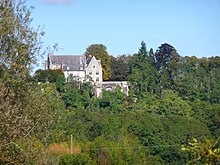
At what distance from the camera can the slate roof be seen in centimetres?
6544

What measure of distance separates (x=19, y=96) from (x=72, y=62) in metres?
58.5

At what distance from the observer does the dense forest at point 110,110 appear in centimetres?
799

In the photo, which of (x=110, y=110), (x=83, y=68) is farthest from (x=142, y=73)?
(x=110, y=110)

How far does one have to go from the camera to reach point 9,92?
7914mm

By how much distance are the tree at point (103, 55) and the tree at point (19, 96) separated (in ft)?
189

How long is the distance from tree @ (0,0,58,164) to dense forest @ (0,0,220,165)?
0.6 inches


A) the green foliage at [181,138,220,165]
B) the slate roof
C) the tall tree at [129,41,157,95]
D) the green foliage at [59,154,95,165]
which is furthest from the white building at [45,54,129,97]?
the green foliage at [181,138,220,165]

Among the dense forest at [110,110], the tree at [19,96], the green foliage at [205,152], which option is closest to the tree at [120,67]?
the dense forest at [110,110]

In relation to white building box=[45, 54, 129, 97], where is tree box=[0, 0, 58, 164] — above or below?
below

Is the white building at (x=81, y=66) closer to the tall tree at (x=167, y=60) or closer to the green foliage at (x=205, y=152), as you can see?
the tall tree at (x=167, y=60)

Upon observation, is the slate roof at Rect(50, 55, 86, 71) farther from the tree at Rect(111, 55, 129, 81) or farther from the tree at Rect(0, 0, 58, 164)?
the tree at Rect(0, 0, 58, 164)

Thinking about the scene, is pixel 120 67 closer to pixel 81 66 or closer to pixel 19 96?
pixel 81 66

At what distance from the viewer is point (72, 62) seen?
219 feet

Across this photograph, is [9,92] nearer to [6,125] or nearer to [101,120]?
[6,125]
